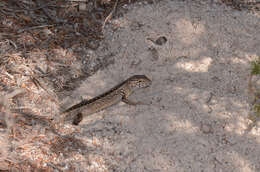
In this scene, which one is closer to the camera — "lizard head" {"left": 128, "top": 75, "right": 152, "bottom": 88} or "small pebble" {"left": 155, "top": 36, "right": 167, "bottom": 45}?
"lizard head" {"left": 128, "top": 75, "right": 152, "bottom": 88}

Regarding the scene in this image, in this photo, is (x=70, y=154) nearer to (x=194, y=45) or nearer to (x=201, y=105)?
(x=201, y=105)

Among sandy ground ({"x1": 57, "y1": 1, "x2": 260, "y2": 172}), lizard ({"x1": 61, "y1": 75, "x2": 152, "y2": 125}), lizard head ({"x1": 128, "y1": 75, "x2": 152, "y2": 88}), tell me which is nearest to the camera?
sandy ground ({"x1": 57, "y1": 1, "x2": 260, "y2": 172})

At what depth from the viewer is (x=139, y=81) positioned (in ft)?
17.1

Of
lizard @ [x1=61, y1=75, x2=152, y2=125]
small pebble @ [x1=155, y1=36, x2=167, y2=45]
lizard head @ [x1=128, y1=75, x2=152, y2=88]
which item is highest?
small pebble @ [x1=155, y1=36, x2=167, y2=45]

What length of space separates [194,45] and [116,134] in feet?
7.73

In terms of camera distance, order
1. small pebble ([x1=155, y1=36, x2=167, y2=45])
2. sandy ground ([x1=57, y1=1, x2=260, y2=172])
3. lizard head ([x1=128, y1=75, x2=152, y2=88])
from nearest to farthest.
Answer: sandy ground ([x1=57, y1=1, x2=260, y2=172]) < lizard head ([x1=128, y1=75, x2=152, y2=88]) < small pebble ([x1=155, y1=36, x2=167, y2=45])

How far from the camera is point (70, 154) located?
396 centimetres

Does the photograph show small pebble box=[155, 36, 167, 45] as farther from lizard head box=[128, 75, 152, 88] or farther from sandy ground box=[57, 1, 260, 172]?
lizard head box=[128, 75, 152, 88]

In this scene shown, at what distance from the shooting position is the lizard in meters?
4.69

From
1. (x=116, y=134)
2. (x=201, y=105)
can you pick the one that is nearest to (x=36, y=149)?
(x=116, y=134)

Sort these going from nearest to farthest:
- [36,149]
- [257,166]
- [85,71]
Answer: [36,149]
[257,166]
[85,71]

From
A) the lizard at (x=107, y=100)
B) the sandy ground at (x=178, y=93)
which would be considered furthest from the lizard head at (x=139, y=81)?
the sandy ground at (x=178, y=93)

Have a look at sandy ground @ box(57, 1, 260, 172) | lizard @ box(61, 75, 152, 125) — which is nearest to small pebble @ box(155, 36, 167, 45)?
sandy ground @ box(57, 1, 260, 172)

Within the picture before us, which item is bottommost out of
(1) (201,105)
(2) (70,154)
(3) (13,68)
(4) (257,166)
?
(4) (257,166)
